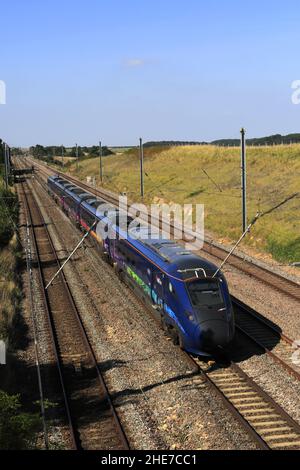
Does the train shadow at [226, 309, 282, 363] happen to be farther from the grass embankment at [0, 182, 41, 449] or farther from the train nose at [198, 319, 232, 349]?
the grass embankment at [0, 182, 41, 449]

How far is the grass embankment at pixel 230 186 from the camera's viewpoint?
116 ft

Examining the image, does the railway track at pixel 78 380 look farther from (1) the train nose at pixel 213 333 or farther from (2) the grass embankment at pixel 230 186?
(2) the grass embankment at pixel 230 186

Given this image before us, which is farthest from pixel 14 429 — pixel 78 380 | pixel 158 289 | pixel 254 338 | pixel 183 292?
pixel 254 338

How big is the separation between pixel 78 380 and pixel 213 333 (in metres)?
4.37

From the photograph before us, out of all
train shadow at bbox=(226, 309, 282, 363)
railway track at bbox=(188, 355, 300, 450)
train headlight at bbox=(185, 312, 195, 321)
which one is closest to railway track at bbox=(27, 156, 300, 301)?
train shadow at bbox=(226, 309, 282, 363)

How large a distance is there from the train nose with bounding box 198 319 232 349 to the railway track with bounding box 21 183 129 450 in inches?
129

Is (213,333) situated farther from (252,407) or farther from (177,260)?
(177,260)

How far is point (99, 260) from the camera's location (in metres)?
31.2

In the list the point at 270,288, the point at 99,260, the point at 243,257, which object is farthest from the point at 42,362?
the point at 243,257

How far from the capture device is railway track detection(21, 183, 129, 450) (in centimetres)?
1227

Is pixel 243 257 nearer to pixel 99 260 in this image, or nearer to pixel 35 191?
pixel 99 260

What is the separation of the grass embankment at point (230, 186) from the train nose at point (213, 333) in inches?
604
